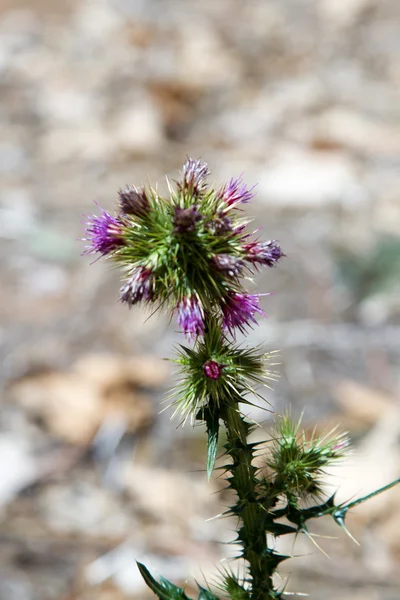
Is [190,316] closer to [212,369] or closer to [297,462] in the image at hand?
[212,369]

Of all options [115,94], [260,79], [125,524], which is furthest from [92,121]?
[125,524]

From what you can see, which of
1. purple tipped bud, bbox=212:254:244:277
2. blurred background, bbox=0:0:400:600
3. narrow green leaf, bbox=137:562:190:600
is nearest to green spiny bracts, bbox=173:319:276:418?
purple tipped bud, bbox=212:254:244:277

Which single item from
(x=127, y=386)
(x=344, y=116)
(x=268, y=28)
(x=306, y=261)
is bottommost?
(x=127, y=386)

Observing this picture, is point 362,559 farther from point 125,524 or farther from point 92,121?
point 92,121

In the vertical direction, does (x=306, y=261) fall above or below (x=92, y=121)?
below

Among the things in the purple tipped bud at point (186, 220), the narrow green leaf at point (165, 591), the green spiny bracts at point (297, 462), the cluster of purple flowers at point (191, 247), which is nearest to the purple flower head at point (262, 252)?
the cluster of purple flowers at point (191, 247)

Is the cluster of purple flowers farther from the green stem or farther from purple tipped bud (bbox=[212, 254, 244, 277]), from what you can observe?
the green stem
